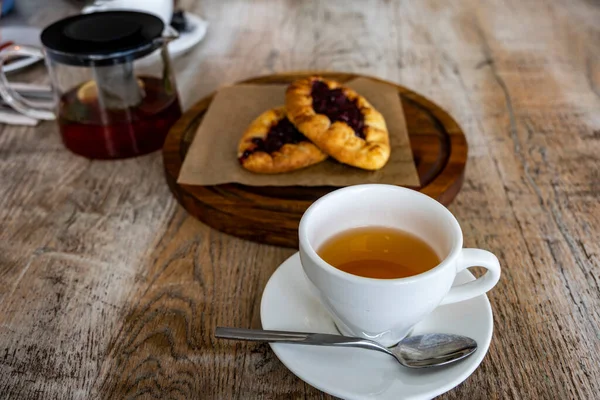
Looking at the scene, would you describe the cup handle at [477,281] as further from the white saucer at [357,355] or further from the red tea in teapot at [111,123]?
the red tea in teapot at [111,123]

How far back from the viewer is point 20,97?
3.50 feet

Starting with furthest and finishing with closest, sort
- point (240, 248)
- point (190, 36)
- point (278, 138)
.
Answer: point (190, 36)
point (278, 138)
point (240, 248)

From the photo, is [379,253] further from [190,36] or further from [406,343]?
[190,36]

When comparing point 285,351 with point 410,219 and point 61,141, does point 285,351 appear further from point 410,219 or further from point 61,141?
point 61,141

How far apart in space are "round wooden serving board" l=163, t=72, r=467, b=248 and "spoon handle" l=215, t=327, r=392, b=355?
0.22 m

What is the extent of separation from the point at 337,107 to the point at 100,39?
390 millimetres

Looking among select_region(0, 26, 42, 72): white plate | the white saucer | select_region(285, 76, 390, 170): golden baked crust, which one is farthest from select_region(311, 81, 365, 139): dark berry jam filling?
select_region(0, 26, 42, 72): white plate

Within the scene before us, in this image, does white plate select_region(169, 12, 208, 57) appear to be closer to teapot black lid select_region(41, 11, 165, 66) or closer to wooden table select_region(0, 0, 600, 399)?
wooden table select_region(0, 0, 600, 399)

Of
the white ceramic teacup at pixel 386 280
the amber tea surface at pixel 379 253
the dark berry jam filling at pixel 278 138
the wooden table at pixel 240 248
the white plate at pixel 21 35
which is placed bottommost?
the white plate at pixel 21 35

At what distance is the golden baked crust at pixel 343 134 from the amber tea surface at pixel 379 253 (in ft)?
0.78

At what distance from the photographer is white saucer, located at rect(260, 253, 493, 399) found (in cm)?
54

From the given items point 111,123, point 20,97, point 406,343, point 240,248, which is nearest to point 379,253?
point 406,343

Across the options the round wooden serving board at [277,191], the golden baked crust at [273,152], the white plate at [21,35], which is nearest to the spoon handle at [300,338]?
the round wooden serving board at [277,191]

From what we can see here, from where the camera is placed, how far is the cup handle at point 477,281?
1.85 ft
